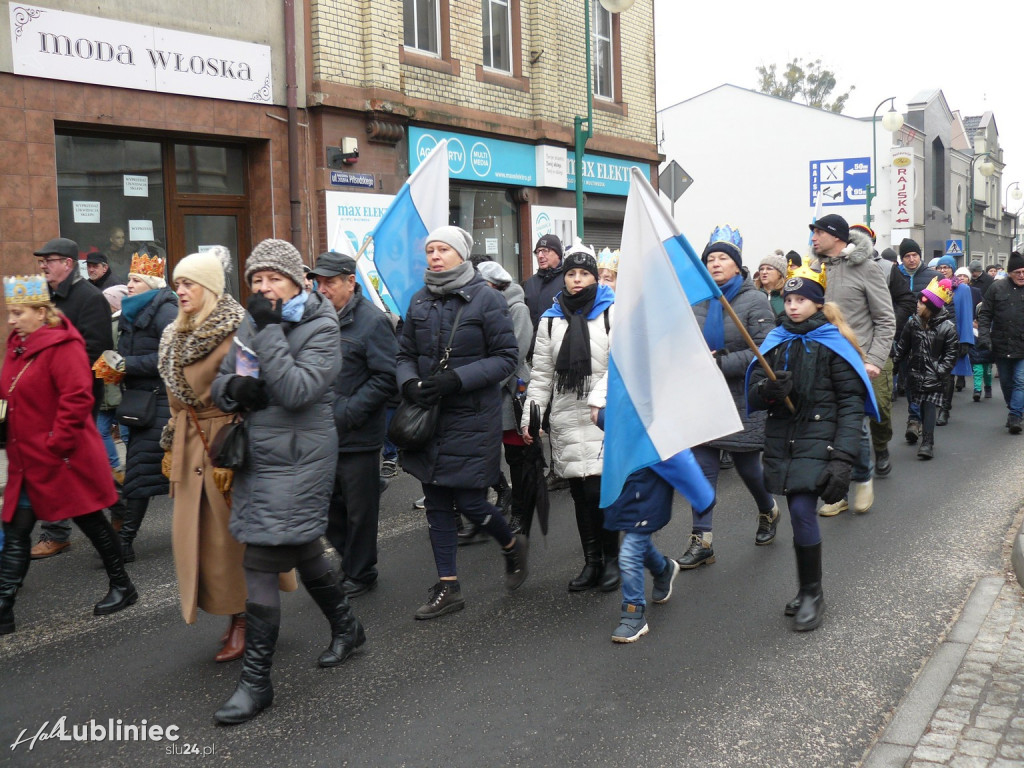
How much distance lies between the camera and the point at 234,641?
4.83 m

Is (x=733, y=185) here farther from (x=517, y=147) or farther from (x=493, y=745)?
(x=493, y=745)

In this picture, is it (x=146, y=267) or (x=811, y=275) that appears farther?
(x=146, y=267)

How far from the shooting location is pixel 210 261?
445 cm

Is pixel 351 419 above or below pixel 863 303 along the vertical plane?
below

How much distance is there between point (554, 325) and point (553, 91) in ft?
42.7

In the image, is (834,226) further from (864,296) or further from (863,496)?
(863,496)

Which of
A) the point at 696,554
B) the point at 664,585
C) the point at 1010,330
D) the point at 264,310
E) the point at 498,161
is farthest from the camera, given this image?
the point at 498,161

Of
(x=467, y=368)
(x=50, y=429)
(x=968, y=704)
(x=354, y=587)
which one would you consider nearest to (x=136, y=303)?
(x=50, y=429)

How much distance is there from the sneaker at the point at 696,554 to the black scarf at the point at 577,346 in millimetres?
1268

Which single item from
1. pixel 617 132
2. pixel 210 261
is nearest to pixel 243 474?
pixel 210 261

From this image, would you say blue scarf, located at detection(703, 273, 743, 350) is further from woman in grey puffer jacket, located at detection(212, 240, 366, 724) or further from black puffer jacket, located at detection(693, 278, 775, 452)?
woman in grey puffer jacket, located at detection(212, 240, 366, 724)

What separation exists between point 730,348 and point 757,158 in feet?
127

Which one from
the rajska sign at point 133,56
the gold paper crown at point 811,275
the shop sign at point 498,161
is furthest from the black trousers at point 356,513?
the shop sign at point 498,161

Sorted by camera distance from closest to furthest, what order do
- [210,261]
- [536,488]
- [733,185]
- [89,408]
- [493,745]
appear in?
[493,745]
[210,261]
[89,408]
[536,488]
[733,185]
